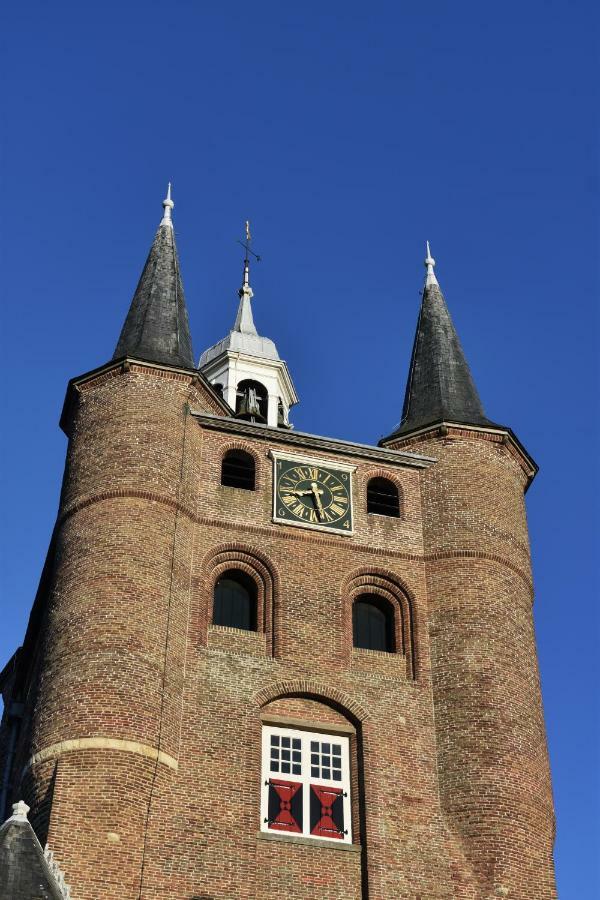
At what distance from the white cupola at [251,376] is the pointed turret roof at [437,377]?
185 inches

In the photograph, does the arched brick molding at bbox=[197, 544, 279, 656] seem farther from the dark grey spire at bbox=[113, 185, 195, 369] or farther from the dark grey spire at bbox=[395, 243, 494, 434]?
the dark grey spire at bbox=[395, 243, 494, 434]

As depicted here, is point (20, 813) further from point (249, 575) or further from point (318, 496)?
point (318, 496)

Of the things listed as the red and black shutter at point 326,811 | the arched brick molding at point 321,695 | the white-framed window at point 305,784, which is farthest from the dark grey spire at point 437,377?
the red and black shutter at point 326,811

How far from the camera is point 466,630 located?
29.2 m

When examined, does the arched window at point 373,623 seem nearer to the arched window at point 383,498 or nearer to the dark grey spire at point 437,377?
the arched window at point 383,498

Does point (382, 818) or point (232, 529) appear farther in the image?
point (232, 529)

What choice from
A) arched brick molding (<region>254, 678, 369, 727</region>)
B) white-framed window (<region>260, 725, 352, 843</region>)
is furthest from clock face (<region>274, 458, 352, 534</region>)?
white-framed window (<region>260, 725, 352, 843</region>)

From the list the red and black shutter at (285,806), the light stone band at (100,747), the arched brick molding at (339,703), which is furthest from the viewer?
the arched brick molding at (339,703)

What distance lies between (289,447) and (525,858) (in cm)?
1010

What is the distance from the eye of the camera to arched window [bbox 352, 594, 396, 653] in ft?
97.1

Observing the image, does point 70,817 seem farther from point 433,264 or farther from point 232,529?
point 433,264

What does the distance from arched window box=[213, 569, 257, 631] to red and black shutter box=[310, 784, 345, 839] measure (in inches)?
146

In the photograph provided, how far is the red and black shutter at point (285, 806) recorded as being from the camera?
2598cm

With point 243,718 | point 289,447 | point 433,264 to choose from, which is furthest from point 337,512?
point 433,264
